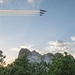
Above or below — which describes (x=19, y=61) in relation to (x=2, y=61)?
below

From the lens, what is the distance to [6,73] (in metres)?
74.9

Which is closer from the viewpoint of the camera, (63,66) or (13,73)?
(63,66)

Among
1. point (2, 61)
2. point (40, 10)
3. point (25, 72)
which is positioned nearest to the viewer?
point (40, 10)

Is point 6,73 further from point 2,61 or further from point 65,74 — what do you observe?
point 2,61

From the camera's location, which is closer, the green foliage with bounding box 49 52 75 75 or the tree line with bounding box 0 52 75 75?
the green foliage with bounding box 49 52 75 75

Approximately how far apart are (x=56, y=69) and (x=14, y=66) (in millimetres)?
16154

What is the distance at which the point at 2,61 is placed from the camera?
433 ft

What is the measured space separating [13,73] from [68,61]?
18718 mm

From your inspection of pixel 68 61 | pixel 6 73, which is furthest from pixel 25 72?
pixel 68 61

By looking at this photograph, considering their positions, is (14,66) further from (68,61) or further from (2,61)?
(2,61)

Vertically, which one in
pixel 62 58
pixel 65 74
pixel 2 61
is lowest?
pixel 65 74

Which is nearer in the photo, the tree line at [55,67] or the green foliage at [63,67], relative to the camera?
the green foliage at [63,67]

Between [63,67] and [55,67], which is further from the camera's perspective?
[55,67]

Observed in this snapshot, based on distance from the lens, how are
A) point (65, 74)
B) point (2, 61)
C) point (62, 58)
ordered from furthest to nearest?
1. point (2, 61)
2. point (62, 58)
3. point (65, 74)
